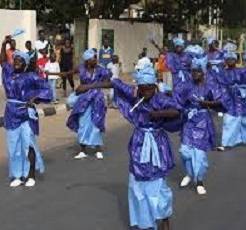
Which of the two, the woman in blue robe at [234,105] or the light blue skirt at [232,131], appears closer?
the woman in blue robe at [234,105]

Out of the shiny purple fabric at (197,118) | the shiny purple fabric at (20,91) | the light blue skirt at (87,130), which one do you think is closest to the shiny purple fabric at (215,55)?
the light blue skirt at (87,130)

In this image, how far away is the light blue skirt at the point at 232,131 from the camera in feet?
41.7

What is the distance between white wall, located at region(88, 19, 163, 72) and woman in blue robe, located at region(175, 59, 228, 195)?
19.6 m

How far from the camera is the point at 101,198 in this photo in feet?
28.3

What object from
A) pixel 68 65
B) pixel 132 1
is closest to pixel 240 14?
pixel 132 1

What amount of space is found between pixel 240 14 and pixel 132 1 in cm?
1551

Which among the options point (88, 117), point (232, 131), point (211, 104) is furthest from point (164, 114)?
point (232, 131)

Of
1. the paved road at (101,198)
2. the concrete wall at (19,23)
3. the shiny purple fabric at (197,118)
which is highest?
the concrete wall at (19,23)

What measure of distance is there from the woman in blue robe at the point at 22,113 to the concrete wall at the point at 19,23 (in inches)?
567

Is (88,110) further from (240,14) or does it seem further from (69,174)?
(240,14)

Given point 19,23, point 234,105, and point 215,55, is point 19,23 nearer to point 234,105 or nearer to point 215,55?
point 215,55

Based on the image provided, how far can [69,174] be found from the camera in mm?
10227

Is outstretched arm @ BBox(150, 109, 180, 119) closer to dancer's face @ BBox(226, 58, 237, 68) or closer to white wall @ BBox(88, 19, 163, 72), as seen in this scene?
dancer's face @ BBox(226, 58, 237, 68)

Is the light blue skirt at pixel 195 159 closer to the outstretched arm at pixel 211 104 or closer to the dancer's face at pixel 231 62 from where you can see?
the outstretched arm at pixel 211 104
